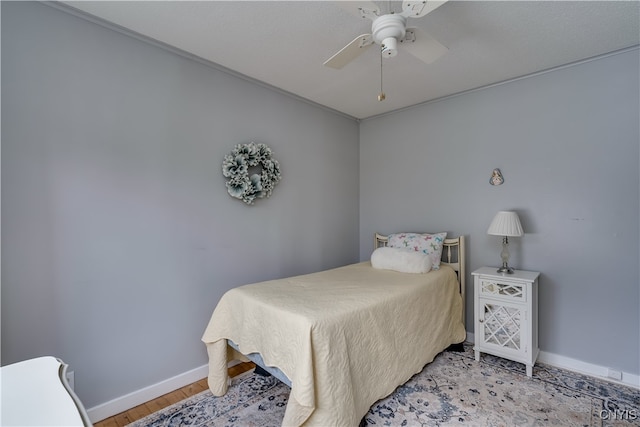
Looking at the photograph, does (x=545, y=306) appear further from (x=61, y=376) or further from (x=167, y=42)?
(x=167, y=42)

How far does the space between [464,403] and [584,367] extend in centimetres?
123

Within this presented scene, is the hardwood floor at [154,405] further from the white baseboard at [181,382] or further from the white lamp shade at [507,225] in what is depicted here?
the white lamp shade at [507,225]

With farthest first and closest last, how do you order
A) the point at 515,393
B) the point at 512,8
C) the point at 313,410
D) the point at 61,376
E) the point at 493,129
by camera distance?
1. the point at 493,129
2. the point at 515,393
3. the point at 512,8
4. the point at 313,410
5. the point at 61,376

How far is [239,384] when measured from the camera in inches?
89.3

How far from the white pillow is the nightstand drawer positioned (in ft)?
1.55

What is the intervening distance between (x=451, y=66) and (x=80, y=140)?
2.77m

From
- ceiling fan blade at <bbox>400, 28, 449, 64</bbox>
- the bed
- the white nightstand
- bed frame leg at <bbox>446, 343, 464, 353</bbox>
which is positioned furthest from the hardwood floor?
ceiling fan blade at <bbox>400, 28, 449, 64</bbox>

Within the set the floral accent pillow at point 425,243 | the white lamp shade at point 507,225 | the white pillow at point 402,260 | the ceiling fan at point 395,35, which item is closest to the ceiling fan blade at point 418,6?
the ceiling fan at point 395,35

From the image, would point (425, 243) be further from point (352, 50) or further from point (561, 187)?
point (352, 50)

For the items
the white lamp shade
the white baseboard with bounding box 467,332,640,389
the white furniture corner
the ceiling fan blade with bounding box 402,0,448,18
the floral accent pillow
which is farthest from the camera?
the floral accent pillow

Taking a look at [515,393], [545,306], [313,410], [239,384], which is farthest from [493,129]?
[239,384]

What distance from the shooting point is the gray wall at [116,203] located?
65.7 inches

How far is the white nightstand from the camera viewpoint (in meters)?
2.35

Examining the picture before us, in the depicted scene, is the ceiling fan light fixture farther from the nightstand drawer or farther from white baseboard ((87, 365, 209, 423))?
white baseboard ((87, 365, 209, 423))
